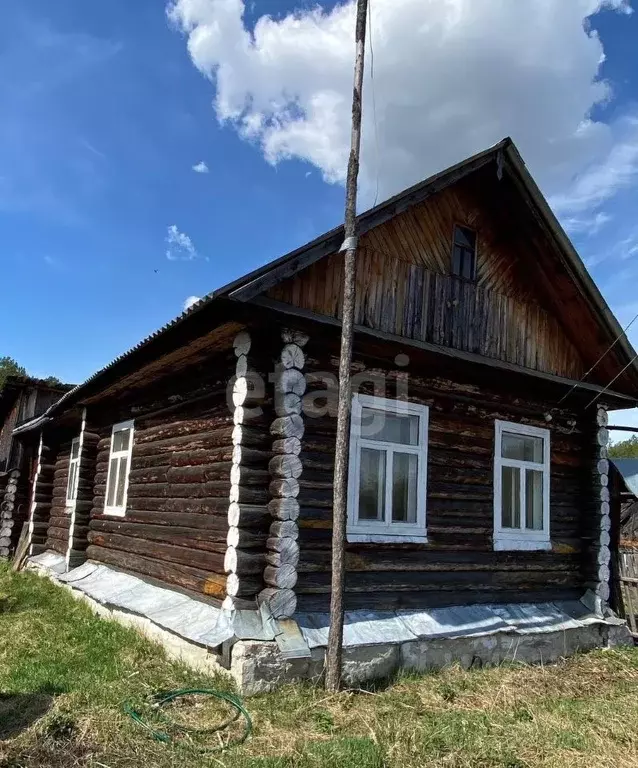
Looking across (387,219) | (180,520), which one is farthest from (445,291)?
(180,520)

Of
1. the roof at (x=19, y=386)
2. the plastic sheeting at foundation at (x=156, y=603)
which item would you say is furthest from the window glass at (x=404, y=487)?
the roof at (x=19, y=386)

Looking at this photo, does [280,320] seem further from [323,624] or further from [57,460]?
[57,460]

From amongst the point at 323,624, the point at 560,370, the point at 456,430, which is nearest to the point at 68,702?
the point at 323,624

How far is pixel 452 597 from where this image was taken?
8.30 m

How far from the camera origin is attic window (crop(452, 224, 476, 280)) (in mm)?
8992

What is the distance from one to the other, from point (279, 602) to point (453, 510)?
2.81 metres

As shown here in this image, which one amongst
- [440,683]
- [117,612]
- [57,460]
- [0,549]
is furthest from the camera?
[0,549]

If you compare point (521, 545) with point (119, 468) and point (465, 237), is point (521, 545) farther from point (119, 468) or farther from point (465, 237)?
point (119, 468)

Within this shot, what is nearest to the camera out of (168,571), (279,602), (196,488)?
(279,602)

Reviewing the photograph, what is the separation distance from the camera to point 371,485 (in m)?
7.74

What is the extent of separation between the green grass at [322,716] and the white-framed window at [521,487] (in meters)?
1.77

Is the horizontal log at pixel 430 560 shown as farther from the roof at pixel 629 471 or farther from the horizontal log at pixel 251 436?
the roof at pixel 629 471

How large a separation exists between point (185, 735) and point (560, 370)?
23.2 feet

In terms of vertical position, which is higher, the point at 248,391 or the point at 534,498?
the point at 248,391
